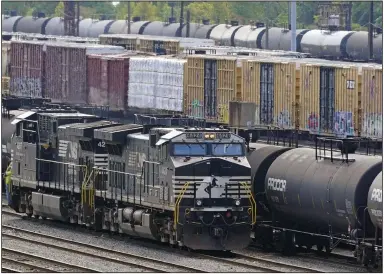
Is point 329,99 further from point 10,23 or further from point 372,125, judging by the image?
point 10,23

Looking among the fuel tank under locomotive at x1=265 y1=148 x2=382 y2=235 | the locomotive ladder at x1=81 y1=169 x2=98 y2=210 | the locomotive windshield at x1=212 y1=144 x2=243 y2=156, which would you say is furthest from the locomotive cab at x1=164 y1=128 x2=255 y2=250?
the locomotive ladder at x1=81 y1=169 x2=98 y2=210

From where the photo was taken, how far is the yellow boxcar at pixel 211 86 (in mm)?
37375

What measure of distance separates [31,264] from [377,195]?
6.27m

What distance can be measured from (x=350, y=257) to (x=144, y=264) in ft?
12.4

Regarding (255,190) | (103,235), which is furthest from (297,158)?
(103,235)

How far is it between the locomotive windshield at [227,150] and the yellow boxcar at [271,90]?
1291cm

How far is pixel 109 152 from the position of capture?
24.2m

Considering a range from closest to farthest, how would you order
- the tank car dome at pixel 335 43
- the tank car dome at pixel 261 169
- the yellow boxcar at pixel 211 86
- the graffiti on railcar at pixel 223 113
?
the tank car dome at pixel 261 169
the graffiti on railcar at pixel 223 113
the yellow boxcar at pixel 211 86
the tank car dome at pixel 335 43

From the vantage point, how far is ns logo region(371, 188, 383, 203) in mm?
18420

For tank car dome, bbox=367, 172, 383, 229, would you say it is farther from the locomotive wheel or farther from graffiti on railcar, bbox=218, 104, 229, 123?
graffiti on railcar, bbox=218, 104, 229, 123

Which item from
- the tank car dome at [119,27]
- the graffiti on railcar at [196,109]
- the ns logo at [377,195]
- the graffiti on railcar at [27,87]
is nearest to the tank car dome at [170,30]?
the tank car dome at [119,27]

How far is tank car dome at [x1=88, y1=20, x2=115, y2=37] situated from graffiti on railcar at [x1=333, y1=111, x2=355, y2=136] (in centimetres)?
4860

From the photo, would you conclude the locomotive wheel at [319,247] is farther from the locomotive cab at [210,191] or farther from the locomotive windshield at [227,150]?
the locomotive windshield at [227,150]

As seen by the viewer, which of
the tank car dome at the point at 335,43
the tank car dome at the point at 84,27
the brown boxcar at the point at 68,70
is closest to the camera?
the brown boxcar at the point at 68,70
